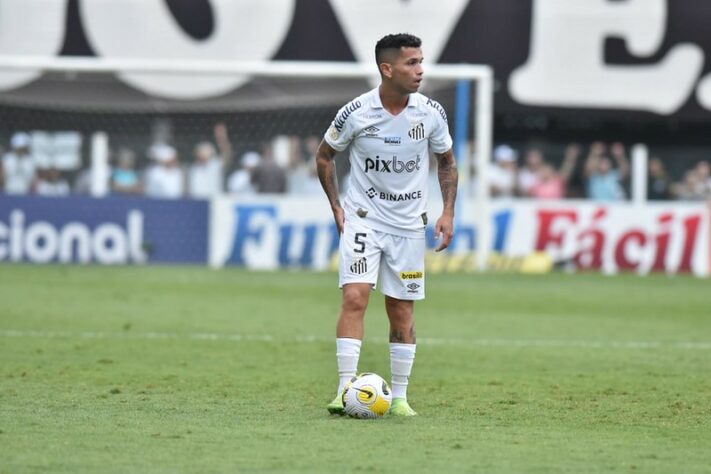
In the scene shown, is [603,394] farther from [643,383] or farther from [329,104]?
[329,104]

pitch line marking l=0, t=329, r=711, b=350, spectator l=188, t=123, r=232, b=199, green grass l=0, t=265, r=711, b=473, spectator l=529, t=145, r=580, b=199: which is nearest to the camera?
green grass l=0, t=265, r=711, b=473

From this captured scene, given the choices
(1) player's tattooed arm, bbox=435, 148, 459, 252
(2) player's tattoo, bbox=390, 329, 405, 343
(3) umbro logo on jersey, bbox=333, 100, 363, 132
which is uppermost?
(3) umbro logo on jersey, bbox=333, 100, 363, 132

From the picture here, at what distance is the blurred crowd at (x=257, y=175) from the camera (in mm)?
25984

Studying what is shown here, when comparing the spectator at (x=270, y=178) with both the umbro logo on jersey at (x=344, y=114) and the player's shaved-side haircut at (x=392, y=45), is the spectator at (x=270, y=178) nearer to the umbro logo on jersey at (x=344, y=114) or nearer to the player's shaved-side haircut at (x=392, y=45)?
the umbro logo on jersey at (x=344, y=114)

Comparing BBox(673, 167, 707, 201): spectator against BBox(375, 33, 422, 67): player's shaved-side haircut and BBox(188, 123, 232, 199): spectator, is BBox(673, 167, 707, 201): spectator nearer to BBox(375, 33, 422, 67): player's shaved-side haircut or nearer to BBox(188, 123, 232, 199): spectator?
BBox(188, 123, 232, 199): spectator

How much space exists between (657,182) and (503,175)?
290 cm

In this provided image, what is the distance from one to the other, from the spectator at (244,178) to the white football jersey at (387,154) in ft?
55.6

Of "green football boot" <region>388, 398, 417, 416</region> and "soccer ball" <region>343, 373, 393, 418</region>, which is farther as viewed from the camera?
"green football boot" <region>388, 398, 417, 416</region>

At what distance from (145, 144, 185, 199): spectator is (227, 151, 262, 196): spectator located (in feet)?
2.87

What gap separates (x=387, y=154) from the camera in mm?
9148

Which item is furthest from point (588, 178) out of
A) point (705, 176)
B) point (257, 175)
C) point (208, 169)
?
point (208, 169)

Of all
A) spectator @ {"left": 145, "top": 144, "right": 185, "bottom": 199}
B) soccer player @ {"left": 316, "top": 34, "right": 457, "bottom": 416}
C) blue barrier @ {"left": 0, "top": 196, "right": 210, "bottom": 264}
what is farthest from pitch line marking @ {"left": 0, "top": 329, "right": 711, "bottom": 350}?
spectator @ {"left": 145, "top": 144, "right": 185, "bottom": 199}

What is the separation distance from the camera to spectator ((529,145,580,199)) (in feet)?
91.3

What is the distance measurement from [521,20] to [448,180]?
850 inches
